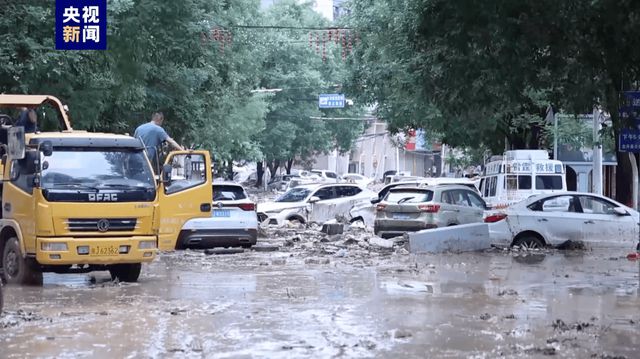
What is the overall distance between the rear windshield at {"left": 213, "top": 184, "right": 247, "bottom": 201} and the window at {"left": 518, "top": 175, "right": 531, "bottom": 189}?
1096cm

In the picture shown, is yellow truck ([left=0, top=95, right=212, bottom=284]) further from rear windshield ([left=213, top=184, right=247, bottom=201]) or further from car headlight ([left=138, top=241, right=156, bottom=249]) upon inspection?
rear windshield ([left=213, top=184, right=247, bottom=201])

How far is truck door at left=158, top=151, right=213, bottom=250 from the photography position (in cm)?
1648

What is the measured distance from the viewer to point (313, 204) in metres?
32.6

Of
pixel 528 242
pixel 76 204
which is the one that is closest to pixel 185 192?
pixel 76 204

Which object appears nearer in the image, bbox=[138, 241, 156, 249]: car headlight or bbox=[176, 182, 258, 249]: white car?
bbox=[138, 241, 156, 249]: car headlight

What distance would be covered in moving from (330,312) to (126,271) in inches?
190

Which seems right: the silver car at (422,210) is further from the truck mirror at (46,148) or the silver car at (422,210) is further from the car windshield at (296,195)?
the truck mirror at (46,148)

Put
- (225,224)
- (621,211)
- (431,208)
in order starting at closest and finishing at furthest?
(225,224), (621,211), (431,208)

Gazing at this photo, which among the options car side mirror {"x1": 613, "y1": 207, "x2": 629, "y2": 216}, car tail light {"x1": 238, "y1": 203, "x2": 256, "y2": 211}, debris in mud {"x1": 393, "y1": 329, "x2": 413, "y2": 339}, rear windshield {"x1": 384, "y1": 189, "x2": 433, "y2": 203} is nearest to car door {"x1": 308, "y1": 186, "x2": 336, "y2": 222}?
rear windshield {"x1": 384, "y1": 189, "x2": 433, "y2": 203}

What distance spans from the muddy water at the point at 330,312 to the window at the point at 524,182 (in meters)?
10.8

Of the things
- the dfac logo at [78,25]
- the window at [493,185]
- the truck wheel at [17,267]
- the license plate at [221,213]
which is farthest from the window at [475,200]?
the truck wheel at [17,267]

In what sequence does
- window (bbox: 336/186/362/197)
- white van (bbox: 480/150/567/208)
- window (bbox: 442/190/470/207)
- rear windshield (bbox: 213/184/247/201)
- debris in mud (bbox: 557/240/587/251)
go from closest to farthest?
rear windshield (bbox: 213/184/247/201) < debris in mud (bbox: 557/240/587/251) < window (bbox: 442/190/470/207) < white van (bbox: 480/150/567/208) < window (bbox: 336/186/362/197)

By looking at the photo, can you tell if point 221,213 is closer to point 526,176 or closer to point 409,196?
point 409,196

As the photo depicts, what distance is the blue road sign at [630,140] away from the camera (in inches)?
689
